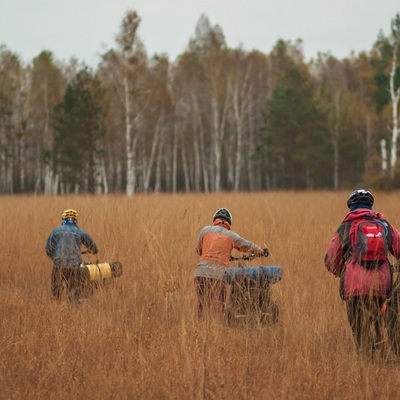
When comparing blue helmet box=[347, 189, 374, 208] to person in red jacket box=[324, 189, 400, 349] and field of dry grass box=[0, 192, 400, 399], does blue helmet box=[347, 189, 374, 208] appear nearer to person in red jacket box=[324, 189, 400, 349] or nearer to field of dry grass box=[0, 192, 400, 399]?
person in red jacket box=[324, 189, 400, 349]

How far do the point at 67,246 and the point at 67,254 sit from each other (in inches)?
6.4

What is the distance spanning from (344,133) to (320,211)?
102 feet

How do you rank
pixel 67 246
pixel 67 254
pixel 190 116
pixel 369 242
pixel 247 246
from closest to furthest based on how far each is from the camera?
1. pixel 369 242
2. pixel 247 246
3. pixel 67 254
4. pixel 67 246
5. pixel 190 116

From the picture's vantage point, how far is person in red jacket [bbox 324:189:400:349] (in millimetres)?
5656

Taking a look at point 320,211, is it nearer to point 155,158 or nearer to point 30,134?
point 30,134

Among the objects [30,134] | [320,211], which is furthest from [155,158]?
[320,211]

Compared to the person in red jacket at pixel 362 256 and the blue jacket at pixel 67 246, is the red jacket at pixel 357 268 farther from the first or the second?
the blue jacket at pixel 67 246

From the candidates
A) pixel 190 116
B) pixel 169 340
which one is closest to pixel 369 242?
pixel 169 340

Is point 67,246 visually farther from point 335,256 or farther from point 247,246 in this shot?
point 335,256

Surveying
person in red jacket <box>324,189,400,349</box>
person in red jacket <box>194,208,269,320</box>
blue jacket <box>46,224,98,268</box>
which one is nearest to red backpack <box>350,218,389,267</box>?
person in red jacket <box>324,189,400,349</box>

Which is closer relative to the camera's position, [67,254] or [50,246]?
[67,254]

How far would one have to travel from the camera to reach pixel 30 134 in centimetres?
4753

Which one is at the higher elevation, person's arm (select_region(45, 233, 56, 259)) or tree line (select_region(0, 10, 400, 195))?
tree line (select_region(0, 10, 400, 195))

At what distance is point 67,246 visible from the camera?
9000 mm
